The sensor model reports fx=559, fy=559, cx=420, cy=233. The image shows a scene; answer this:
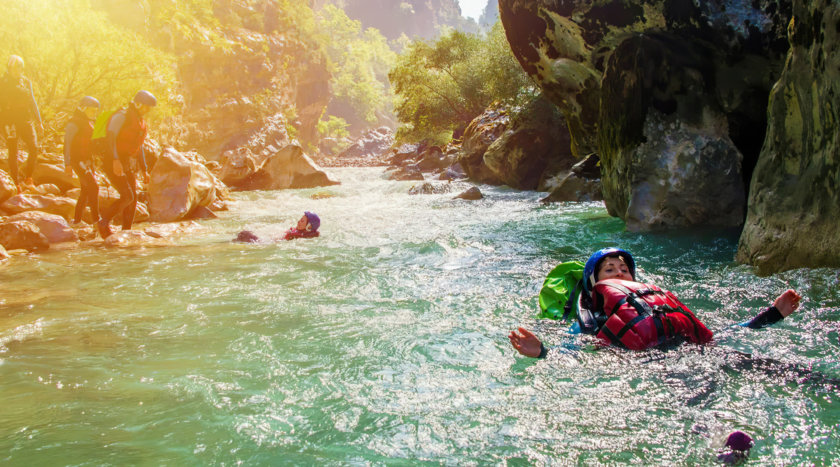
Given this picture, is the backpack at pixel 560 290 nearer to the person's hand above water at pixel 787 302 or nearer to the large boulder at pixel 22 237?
the person's hand above water at pixel 787 302

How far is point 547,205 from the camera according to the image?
48.6ft

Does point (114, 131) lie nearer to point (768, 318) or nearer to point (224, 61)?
point (768, 318)

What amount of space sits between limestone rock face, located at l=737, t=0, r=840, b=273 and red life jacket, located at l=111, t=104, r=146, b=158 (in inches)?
371

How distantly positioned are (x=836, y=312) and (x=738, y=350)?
1.43 meters

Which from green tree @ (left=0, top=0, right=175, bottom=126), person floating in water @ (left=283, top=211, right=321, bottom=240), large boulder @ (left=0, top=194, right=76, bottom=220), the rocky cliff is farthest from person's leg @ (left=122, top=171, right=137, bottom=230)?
the rocky cliff

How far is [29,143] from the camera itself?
35.5 ft

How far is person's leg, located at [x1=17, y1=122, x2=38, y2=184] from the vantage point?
10406 millimetres

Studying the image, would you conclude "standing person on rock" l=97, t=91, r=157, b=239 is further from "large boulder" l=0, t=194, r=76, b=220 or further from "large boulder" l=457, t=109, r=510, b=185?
"large boulder" l=457, t=109, r=510, b=185

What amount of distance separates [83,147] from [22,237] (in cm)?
202

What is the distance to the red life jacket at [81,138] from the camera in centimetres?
987

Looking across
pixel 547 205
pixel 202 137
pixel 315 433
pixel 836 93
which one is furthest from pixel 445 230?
pixel 202 137

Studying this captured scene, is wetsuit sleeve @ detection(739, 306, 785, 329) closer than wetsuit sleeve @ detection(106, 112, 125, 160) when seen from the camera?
Yes

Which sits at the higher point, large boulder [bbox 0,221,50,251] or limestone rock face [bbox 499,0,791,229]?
limestone rock face [bbox 499,0,791,229]

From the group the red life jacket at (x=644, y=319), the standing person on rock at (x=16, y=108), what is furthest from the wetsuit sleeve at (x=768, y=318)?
the standing person on rock at (x=16, y=108)
